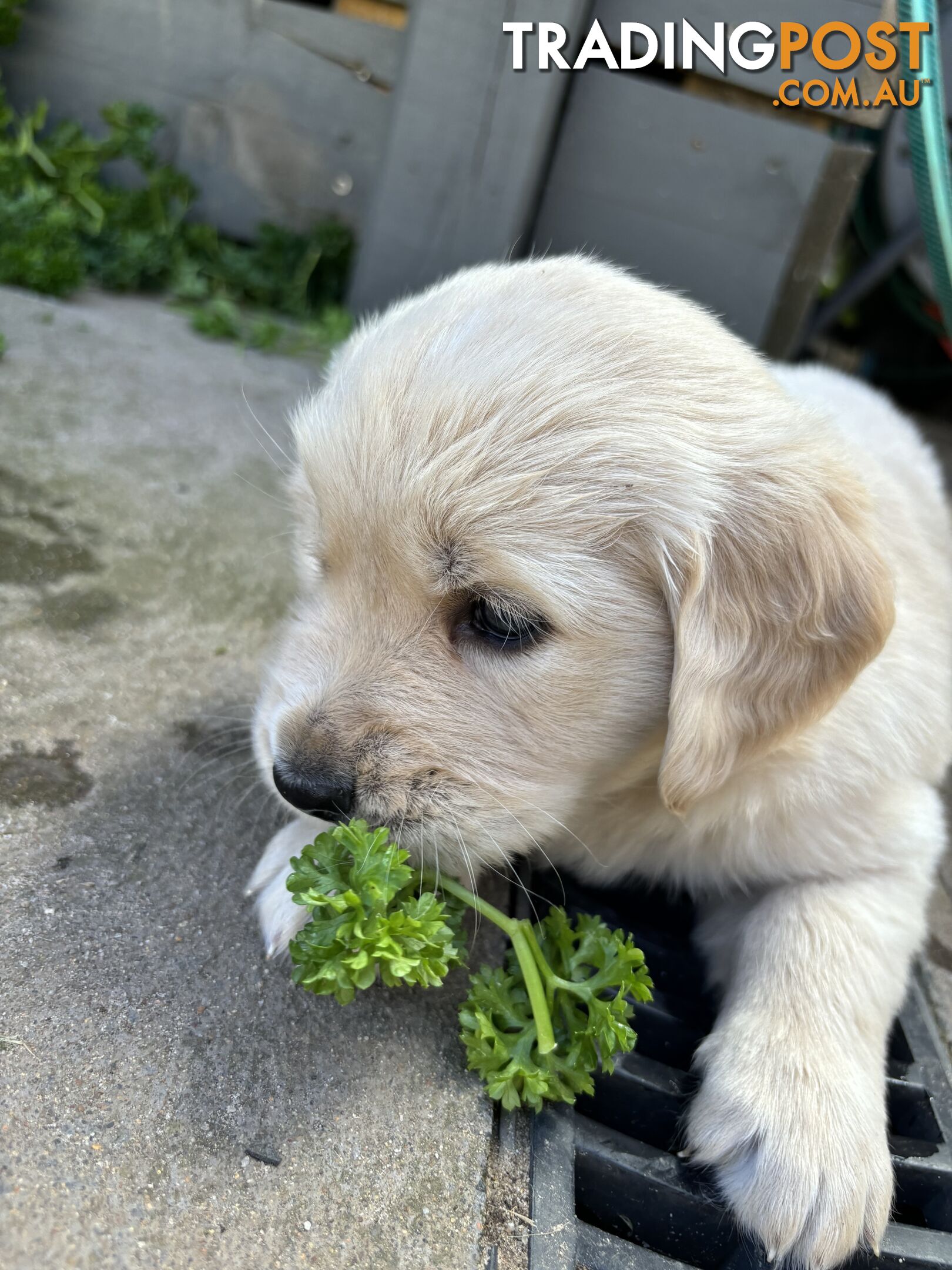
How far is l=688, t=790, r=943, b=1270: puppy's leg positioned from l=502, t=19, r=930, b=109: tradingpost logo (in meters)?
3.40

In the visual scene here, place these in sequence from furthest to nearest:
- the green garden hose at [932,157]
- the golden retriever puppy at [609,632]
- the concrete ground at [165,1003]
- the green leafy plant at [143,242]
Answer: the green leafy plant at [143,242]
the green garden hose at [932,157]
the golden retriever puppy at [609,632]
the concrete ground at [165,1003]

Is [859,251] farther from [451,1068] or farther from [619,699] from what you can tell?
[451,1068]

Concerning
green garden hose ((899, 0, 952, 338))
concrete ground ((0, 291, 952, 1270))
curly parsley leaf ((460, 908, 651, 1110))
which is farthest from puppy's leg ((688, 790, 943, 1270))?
green garden hose ((899, 0, 952, 338))

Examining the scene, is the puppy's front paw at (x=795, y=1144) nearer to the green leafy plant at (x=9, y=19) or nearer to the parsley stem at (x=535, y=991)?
the parsley stem at (x=535, y=991)

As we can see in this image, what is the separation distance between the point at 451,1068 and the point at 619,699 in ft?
2.24

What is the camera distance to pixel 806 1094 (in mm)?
A: 1574

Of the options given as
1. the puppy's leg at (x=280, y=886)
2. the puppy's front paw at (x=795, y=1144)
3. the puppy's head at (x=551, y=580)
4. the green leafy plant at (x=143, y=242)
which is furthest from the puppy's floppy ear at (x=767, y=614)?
the green leafy plant at (x=143, y=242)

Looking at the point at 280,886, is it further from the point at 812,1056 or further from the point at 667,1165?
the point at 812,1056

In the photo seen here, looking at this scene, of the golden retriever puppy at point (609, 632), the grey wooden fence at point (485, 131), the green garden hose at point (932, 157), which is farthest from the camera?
the grey wooden fence at point (485, 131)

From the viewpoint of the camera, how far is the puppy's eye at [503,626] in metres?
1.62

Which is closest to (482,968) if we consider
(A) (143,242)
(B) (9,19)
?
(A) (143,242)

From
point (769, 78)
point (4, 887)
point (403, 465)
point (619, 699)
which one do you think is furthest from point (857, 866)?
point (769, 78)

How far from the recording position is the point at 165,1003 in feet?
4.97

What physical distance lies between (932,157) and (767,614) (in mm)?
2144
